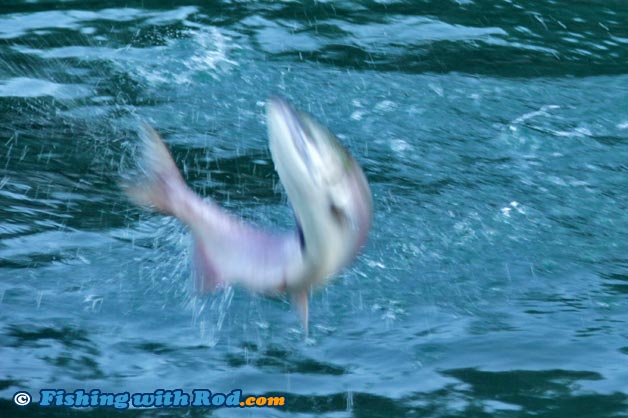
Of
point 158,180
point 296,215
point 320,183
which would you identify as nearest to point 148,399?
point 158,180

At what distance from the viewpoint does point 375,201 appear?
532 cm

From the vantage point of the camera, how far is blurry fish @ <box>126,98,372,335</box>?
279cm

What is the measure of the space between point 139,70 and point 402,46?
1867mm

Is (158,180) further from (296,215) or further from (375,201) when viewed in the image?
(375,201)

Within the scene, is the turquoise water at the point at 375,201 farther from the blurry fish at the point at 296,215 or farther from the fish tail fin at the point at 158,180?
the fish tail fin at the point at 158,180

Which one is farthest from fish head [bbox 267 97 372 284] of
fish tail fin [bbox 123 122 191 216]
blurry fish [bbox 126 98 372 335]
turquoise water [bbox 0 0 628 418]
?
turquoise water [bbox 0 0 628 418]

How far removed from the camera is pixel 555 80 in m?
7.12

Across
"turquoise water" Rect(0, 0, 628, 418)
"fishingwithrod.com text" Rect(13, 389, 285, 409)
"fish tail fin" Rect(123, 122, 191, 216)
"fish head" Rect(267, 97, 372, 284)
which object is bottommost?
"fishingwithrod.com text" Rect(13, 389, 285, 409)

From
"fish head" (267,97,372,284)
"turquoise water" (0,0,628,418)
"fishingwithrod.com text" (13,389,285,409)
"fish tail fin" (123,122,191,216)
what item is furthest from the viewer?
"turquoise water" (0,0,628,418)

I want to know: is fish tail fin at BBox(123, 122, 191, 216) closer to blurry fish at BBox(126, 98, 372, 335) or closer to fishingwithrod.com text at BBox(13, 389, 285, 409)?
blurry fish at BBox(126, 98, 372, 335)

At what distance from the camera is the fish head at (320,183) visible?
9.11ft

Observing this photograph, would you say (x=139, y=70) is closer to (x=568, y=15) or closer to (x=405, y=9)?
(x=405, y=9)

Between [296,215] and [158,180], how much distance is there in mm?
651

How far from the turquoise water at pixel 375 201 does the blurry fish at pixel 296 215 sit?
27.1 inches
